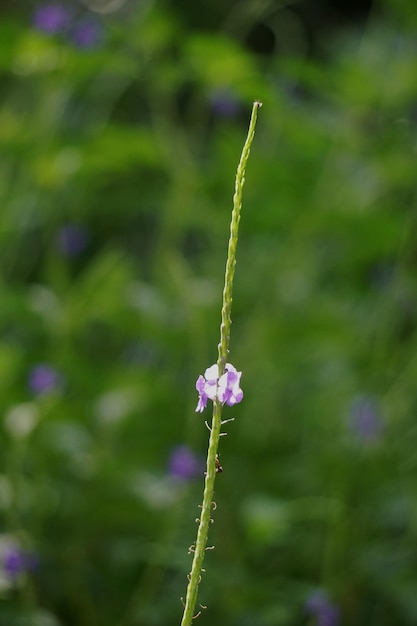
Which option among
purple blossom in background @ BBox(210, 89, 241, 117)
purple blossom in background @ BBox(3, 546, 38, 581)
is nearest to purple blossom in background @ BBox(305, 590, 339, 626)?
purple blossom in background @ BBox(3, 546, 38, 581)

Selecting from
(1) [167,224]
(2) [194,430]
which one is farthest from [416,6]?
(2) [194,430]

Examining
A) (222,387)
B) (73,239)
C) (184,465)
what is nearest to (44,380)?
(184,465)

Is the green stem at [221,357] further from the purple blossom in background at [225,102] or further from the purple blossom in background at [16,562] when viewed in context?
the purple blossom in background at [225,102]

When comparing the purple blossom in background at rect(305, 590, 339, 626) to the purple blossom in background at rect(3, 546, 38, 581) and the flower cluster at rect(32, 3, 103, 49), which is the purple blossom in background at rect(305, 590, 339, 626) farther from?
the flower cluster at rect(32, 3, 103, 49)

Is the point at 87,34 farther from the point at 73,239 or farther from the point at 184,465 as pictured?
the point at 184,465

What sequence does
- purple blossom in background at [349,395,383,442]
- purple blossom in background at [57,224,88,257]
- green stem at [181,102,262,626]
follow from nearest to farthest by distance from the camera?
1. green stem at [181,102,262,626]
2. purple blossom in background at [349,395,383,442]
3. purple blossom in background at [57,224,88,257]

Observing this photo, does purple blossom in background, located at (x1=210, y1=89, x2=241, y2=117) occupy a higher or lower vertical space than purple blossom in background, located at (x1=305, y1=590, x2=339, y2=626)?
higher
